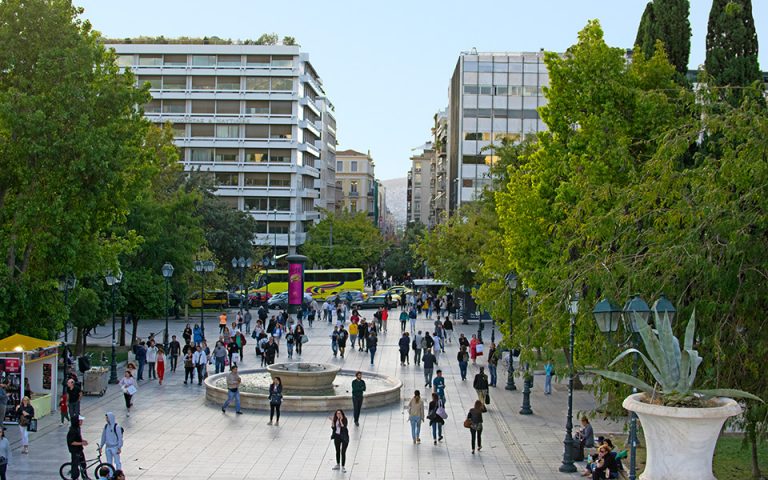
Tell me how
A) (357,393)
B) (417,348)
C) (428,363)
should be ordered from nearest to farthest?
(357,393) → (428,363) → (417,348)

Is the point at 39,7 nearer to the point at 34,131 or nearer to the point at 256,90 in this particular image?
the point at 34,131

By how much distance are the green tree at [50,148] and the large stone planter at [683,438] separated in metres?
19.4

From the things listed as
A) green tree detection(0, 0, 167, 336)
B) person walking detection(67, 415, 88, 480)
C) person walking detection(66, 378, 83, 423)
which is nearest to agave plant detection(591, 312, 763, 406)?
person walking detection(67, 415, 88, 480)

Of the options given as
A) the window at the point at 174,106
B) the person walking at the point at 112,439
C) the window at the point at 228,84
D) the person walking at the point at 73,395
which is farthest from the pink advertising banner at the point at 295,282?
the person walking at the point at 112,439

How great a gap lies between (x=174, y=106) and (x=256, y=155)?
890cm

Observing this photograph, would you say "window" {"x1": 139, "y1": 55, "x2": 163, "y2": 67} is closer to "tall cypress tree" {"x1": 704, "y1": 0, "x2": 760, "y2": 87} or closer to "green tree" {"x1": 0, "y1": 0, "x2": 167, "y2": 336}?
"green tree" {"x1": 0, "y1": 0, "x2": 167, "y2": 336}

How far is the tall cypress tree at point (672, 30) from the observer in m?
32.0

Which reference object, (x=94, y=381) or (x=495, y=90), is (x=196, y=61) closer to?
(x=495, y=90)

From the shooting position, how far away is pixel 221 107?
86.9 meters

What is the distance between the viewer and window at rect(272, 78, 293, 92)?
87.1 meters

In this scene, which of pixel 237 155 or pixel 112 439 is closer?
pixel 112 439

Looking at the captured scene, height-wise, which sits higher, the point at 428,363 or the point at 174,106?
the point at 174,106

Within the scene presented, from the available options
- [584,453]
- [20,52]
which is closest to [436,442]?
[584,453]

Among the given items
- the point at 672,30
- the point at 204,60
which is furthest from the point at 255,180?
the point at 672,30
